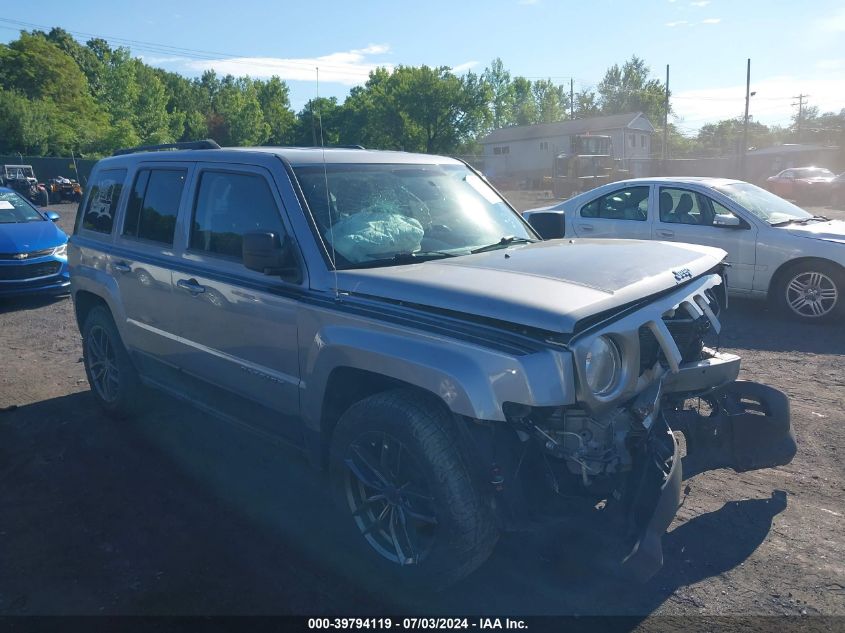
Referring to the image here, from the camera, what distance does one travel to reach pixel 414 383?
3025mm

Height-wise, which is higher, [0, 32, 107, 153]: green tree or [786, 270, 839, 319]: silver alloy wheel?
[0, 32, 107, 153]: green tree

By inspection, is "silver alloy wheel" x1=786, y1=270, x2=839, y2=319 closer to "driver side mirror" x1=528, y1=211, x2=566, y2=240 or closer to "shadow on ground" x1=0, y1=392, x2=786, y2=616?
"driver side mirror" x1=528, y1=211, x2=566, y2=240

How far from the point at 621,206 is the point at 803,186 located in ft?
81.2

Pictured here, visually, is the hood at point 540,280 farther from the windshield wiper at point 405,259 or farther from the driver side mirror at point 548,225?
the driver side mirror at point 548,225

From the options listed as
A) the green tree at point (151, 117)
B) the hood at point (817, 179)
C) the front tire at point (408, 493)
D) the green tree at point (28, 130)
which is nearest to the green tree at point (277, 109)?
the front tire at point (408, 493)

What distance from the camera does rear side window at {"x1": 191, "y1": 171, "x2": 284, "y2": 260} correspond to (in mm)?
3988

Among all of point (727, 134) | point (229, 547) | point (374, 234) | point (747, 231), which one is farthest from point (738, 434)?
point (727, 134)

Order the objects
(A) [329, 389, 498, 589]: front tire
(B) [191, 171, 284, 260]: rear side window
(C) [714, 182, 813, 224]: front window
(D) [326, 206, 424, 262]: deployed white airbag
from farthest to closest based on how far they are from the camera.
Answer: (C) [714, 182, 813, 224]: front window < (B) [191, 171, 284, 260]: rear side window < (D) [326, 206, 424, 262]: deployed white airbag < (A) [329, 389, 498, 589]: front tire

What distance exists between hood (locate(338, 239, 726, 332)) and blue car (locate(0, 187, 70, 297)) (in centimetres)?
875

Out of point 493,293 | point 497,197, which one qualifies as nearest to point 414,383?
point 493,293

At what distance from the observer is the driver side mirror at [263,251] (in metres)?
3.45

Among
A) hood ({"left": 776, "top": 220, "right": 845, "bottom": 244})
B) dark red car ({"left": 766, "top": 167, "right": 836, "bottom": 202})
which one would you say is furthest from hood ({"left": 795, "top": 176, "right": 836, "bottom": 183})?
hood ({"left": 776, "top": 220, "right": 845, "bottom": 244})

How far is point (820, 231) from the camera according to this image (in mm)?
7961

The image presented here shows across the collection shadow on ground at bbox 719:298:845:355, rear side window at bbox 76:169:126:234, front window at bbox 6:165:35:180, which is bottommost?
shadow on ground at bbox 719:298:845:355
